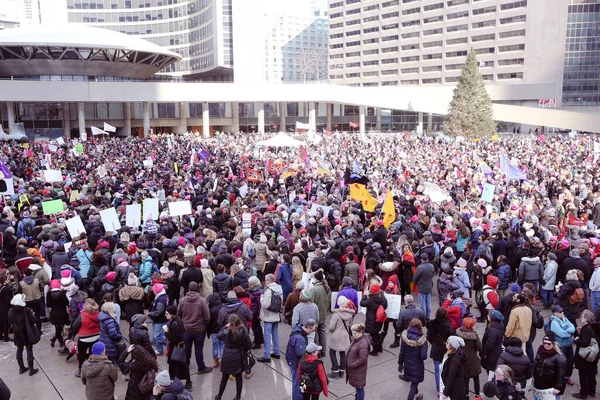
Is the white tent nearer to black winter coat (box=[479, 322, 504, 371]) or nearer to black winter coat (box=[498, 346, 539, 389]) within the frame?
black winter coat (box=[479, 322, 504, 371])

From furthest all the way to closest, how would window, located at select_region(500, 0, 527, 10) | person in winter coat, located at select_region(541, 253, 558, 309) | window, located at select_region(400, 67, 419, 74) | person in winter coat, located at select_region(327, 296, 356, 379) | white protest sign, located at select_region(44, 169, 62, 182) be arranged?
window, located at select_region(400, 67, 419, 74), window, located at select_region(500, 0, 527, 10), white protest sign, located at select_region(44, 169, 62, 182), person in winter coat, located at select_region(541, 253, 558, 309), person in winter coat, located at select_region(327, 296, 356, 379)

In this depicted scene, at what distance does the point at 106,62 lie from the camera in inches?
2373

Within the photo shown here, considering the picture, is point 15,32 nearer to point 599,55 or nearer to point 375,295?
point 375,295

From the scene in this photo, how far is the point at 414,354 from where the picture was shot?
6996 mm

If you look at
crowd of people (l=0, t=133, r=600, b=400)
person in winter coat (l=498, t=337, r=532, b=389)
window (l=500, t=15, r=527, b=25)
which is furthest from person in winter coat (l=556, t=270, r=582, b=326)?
window (l=500, t=15, r=527, b=25)

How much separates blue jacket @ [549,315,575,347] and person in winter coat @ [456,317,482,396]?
47.1 inches

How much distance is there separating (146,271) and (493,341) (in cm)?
602

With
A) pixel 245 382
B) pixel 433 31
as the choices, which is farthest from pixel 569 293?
pixel 433 31

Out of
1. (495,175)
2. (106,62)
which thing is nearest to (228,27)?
(106,62)

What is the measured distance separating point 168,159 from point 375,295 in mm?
21548

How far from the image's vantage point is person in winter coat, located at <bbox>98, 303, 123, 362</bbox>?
7270 mm

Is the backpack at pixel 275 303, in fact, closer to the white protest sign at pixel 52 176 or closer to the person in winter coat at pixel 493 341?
the person in winter coat at pixel 493 341

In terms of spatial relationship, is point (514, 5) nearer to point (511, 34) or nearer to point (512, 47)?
point (511, 34)

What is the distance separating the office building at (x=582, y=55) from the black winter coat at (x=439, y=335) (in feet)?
277
